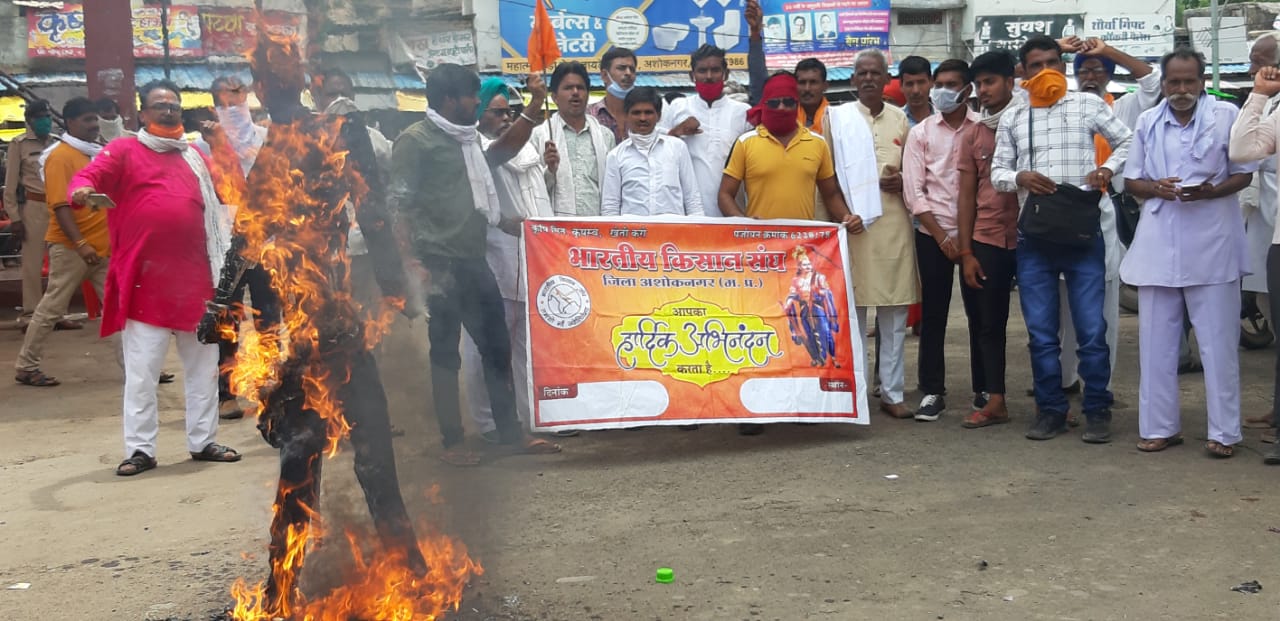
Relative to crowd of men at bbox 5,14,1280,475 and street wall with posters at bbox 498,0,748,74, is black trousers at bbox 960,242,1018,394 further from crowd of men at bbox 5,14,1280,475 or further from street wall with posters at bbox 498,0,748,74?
street wall with posters at bbox 498,0,748,74

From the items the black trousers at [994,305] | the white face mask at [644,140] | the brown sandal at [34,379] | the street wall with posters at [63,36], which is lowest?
the brown sandal at [34,379]

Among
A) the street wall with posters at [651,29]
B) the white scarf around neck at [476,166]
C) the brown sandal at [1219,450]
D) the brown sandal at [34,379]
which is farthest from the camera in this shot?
the street wall with posters at [651,29]

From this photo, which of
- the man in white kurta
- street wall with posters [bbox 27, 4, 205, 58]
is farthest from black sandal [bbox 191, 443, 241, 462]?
street wall with posters [bbox 27, 4, 205, 58]

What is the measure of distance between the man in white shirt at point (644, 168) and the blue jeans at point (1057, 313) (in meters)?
2.04

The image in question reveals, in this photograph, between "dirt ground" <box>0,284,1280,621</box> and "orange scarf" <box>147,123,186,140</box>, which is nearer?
"dirt ground" <box>0,284,1280,621</box>

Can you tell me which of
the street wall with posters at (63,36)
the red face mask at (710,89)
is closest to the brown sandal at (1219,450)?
the red face mask at (710,89)

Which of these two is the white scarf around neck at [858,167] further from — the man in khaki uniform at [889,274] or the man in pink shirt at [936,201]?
the man in pink shirt at [936,201]

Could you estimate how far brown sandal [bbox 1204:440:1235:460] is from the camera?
6.05 m

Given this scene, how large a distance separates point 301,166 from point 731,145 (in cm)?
412

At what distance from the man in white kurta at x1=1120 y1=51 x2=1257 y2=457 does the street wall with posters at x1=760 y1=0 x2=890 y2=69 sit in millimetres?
19931

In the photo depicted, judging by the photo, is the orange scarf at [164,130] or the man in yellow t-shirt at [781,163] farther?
the man in yellow t-shirt at [781,163]

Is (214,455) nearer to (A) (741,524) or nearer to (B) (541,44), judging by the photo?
(B) (541,44)

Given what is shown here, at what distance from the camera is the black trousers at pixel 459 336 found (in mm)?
6527

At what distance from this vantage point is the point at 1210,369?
6.12m
